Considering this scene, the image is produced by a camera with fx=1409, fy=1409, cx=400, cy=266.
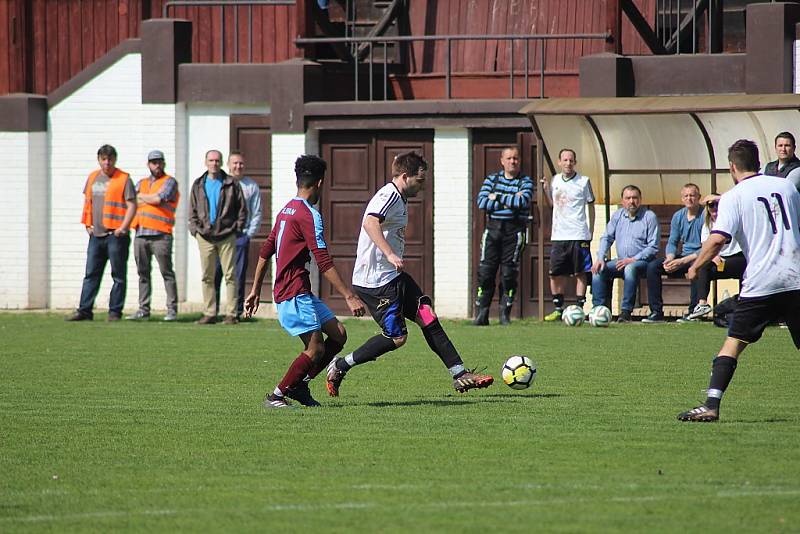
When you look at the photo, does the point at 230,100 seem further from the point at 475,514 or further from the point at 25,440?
the point at 475,514

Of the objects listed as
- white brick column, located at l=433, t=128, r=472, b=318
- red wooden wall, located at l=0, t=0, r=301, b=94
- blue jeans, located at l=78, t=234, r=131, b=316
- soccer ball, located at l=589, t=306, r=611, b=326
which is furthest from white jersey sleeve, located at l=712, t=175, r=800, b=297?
red wooden wall, located at l=0, t=0, r=301, b=94

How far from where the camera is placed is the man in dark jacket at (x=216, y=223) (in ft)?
58.0

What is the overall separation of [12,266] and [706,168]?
10294mm

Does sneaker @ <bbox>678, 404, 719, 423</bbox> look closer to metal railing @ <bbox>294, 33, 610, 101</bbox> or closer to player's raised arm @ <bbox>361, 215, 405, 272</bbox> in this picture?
player's raised arm @ <bbox>361, 215, 405, 272</bbox>

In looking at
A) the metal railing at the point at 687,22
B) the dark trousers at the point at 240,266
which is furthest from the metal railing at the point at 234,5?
the metal railing at the point at 687,22

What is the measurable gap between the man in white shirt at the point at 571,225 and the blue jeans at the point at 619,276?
0.52 ft

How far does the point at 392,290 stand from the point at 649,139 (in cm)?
878

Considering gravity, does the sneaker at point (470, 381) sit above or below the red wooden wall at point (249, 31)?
below

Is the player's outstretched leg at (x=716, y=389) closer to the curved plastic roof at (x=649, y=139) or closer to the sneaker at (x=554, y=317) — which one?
the curved plastic roof at (x=649, y=139)

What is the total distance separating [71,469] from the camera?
7672mm

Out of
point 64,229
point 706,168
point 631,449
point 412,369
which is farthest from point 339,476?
point 64,229

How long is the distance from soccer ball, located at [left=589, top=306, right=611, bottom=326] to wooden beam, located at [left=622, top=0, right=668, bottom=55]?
13.8 ft

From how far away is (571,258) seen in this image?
1725cm

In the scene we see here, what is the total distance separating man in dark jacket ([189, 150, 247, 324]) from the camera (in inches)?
696
